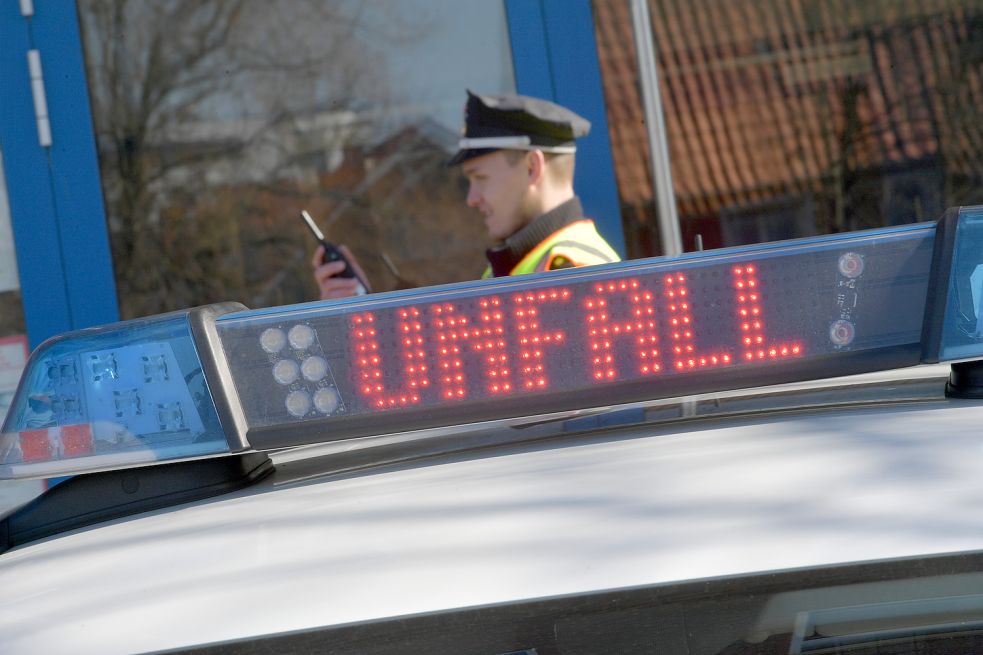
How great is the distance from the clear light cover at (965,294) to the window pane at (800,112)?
2.78 m

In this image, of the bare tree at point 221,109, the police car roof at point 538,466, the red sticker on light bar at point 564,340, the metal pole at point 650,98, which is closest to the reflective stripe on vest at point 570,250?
the metal pole at point 650,98

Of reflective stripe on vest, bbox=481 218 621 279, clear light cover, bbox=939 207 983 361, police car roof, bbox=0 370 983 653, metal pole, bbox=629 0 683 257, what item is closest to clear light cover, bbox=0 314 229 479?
police car roof, bbox=0 370 983 653

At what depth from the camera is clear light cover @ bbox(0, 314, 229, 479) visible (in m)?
1.16

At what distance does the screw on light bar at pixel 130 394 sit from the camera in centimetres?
→ 116

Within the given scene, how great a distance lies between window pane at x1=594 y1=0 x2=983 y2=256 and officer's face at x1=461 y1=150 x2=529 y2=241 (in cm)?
119

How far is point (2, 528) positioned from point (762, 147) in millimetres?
3284

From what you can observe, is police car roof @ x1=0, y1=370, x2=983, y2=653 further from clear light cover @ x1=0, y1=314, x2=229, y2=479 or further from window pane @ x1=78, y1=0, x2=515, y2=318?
window pane @ x1=78, y1=0, x2=515, y2=318

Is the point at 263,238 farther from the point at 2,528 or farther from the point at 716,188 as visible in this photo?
the point at 2,528

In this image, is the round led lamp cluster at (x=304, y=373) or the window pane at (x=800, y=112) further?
the window pane at (x=800, y=112)

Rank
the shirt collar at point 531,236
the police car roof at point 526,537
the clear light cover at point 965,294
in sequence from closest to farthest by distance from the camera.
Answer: the police car roof at point 526,537, the clear light cover at point 965,294, the shirt collar at point 531,236

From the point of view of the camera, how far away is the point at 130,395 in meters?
1.16

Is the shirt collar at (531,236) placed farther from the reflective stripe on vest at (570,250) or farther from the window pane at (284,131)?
the window pane at (284,131)

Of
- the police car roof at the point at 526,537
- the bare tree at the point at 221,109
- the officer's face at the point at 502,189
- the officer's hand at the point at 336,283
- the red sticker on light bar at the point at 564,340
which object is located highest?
the bare tree at the point at 221,109

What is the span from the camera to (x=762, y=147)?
3.93 meters
